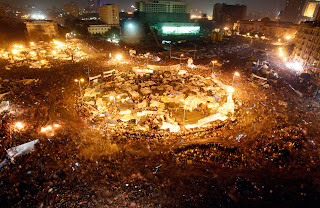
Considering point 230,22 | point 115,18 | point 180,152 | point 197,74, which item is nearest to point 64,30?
point 115,18

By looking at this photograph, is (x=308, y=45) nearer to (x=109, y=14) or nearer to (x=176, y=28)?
(x=176, y=28)

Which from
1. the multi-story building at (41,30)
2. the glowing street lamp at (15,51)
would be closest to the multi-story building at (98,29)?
the multi-story building at (41,30)

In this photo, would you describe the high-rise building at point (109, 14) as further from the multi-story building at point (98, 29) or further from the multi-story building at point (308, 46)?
the multi-story building at point (308, 46)

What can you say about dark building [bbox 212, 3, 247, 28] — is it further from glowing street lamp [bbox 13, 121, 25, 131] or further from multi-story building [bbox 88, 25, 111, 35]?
glowing street lamp [bbox 13, 121, 25, 131]

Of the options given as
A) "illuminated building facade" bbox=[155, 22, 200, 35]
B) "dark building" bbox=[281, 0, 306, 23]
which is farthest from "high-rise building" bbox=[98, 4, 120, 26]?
"dark building" bbox=[281, 0, 306, 23]

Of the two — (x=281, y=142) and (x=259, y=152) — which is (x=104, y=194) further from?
(x=281, y=142)

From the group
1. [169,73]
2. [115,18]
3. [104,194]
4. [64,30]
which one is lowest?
[104,194]

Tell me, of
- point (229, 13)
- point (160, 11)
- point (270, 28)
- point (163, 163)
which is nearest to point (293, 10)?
point (229, 13)
